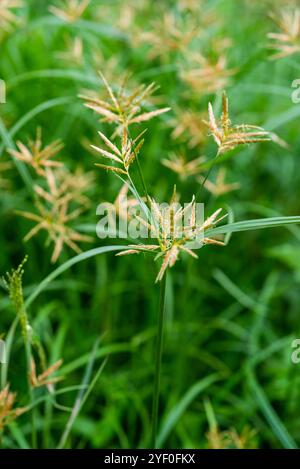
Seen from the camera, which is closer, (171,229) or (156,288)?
(171,229)

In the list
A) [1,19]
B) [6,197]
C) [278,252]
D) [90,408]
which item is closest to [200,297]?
Result: [278,252]

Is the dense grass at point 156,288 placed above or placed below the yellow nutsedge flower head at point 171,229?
above

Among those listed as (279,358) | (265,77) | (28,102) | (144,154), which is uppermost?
(265,77)

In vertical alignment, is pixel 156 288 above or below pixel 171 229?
above

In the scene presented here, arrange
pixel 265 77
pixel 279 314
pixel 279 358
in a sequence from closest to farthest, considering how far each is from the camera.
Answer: pixel 279 358 < pixel 279 314 < pixel 265 77

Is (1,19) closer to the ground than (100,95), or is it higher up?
higher up

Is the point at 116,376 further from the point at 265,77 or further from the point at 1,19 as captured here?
the point at 265,77

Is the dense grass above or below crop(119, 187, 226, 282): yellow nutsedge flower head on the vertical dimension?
above

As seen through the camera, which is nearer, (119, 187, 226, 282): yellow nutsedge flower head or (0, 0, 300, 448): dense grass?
(119, 187, 226, 282): yellow nutsedge flower head
